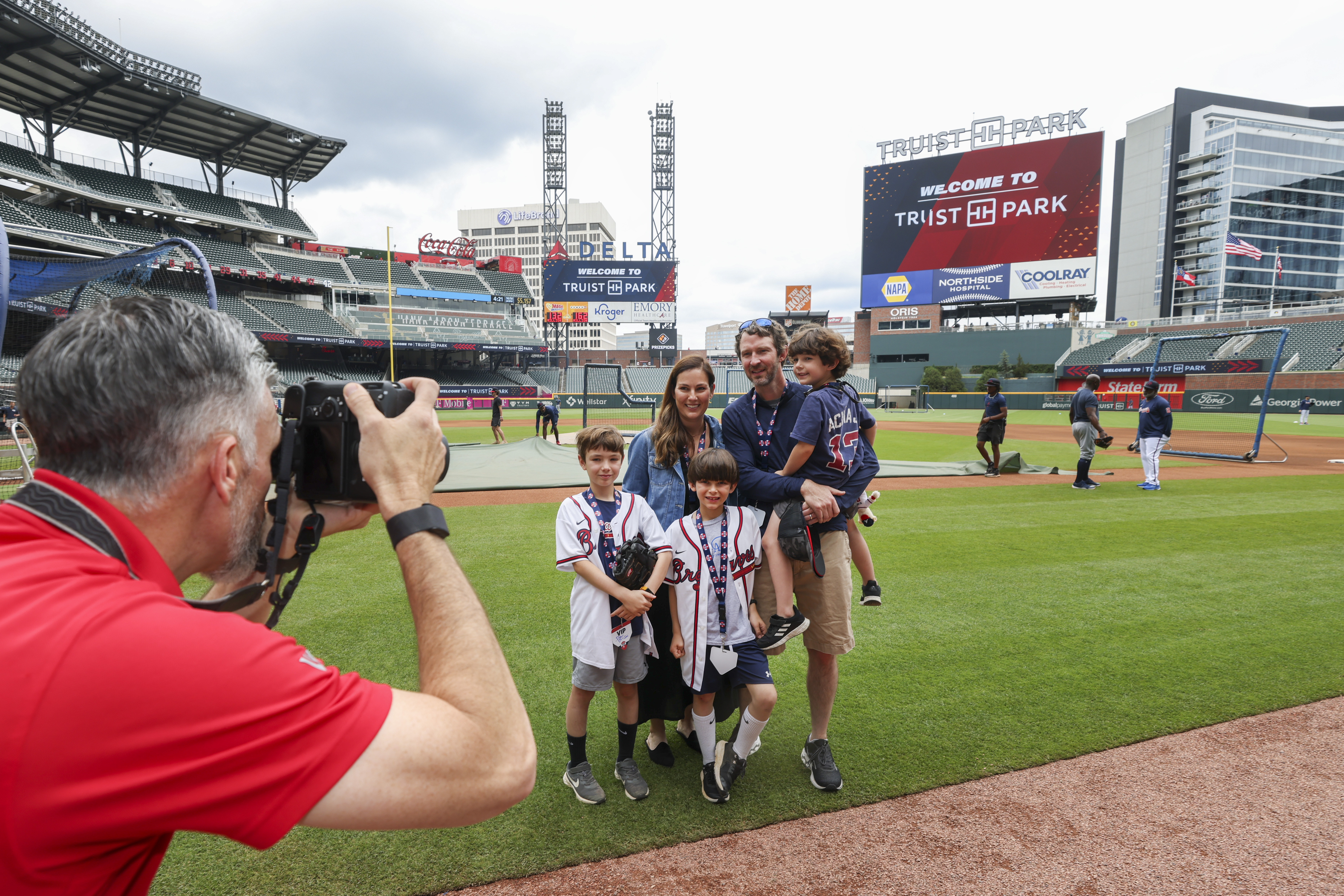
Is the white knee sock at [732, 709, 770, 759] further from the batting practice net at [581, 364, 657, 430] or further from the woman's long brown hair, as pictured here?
the batting practice net at [581, 364, 657, 430]

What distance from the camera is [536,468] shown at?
1252 centimetres

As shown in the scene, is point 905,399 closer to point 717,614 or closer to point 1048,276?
point 1048,276

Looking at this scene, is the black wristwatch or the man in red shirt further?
the black wristwatch

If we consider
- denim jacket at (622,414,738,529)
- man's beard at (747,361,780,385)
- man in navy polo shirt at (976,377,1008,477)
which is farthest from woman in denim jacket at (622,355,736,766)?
man in navy polo shirt at (976,377,1008,477)

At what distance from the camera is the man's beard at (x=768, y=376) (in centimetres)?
324

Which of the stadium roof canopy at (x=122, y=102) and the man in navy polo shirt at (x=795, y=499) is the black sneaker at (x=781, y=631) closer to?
the man in navy polo shirt at (x=795, y=499)

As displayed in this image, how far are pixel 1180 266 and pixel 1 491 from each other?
314 feet

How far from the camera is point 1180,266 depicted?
72.4 metres

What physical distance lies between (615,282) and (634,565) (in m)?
47.6

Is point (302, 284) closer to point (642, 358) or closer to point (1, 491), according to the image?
point (1, 491)

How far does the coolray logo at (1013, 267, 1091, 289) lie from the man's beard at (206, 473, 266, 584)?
5321 cm

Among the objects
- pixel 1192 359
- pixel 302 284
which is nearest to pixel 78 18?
pixel 302 284

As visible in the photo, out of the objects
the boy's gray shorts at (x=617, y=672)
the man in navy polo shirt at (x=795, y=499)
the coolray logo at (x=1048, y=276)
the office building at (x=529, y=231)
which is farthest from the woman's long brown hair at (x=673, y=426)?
the office building at (x=529, y=231)

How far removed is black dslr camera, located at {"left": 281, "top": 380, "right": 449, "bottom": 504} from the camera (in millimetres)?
1239
